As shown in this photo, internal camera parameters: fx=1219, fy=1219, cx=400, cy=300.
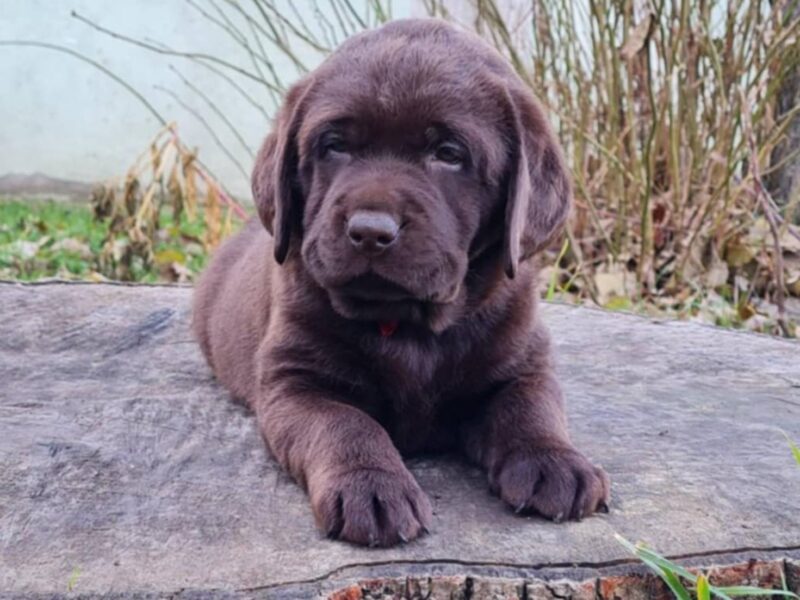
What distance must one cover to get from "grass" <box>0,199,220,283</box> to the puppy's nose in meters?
3.52

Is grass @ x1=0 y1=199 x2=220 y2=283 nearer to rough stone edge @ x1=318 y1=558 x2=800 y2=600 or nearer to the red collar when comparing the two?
the red collar

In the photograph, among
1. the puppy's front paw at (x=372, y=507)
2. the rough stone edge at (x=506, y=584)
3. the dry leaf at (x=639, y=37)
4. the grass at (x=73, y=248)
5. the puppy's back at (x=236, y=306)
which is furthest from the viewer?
the grass at (x=73, y=248)

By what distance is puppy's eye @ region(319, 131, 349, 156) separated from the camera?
2648 millimetres

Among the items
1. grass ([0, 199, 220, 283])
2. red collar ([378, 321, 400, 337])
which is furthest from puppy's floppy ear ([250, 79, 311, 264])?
grass ([0, 199, 220, 283])

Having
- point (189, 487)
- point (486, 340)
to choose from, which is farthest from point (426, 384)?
point (189, 487)

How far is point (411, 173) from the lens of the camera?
254 centimetres

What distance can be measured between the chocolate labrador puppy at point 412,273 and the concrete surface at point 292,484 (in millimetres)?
100

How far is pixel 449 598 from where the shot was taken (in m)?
2.02

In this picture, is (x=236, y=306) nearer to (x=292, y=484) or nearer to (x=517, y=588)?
(x=292, y=484)

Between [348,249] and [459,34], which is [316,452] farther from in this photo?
[459,34]

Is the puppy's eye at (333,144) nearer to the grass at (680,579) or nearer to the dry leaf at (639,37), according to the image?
the grass at (680,579)

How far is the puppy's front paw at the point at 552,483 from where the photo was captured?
7.59 feet

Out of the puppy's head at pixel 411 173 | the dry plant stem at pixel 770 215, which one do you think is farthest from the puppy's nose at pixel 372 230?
the dry plant stem at pixel 770 215

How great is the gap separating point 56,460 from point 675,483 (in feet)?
4.31
